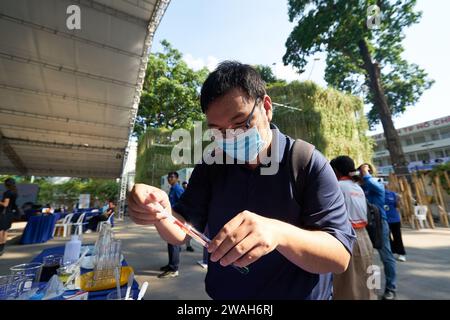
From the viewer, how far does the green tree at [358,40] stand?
11.2m

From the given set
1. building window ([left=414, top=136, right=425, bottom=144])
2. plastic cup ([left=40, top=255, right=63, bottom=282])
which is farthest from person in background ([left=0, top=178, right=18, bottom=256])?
building window ([left=414, top=136, right=425, bottom=144])

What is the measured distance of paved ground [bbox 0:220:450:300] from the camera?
11.1 feet

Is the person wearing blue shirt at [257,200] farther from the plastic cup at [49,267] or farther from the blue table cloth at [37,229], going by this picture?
the blue table cloth at [37,229]

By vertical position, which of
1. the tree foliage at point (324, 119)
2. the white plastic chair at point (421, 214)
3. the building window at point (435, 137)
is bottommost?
the white plastic chair at point (421, 214)

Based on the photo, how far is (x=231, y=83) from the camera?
1.08 meters

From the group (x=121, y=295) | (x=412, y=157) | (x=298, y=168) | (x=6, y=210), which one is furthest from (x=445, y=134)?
(x=6, y=210)


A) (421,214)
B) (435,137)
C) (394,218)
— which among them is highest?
(435,137)

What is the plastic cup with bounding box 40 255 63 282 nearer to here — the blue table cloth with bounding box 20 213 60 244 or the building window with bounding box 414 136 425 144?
the blue table cloth with bounding box 20 213 60 244

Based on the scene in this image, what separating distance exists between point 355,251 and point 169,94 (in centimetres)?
1803

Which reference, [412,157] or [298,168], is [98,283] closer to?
[298,168]

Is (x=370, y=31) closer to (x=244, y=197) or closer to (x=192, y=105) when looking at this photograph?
(x=192, y=105)

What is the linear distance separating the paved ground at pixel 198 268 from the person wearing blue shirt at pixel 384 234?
0.60ft

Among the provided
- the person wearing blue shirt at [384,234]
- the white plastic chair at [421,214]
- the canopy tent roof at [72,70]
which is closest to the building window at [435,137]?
the white plastic chair at [421,214]

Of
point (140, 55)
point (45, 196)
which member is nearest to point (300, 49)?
point (140, 55)
